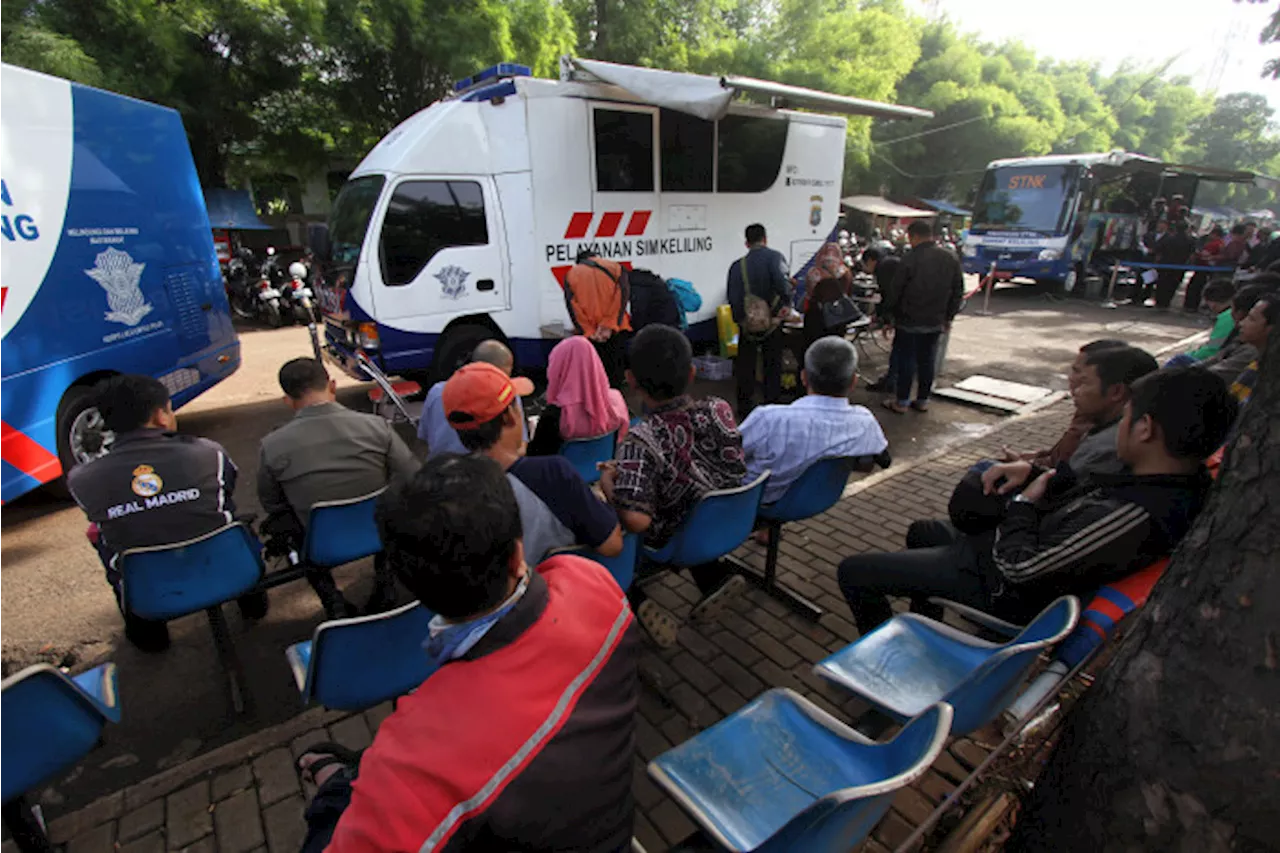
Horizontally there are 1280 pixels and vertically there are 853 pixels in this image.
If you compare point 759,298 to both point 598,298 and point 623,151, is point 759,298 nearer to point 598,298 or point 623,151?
point 598,298

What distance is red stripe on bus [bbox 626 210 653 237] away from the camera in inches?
258

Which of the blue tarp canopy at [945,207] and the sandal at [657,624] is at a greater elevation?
the blue tarp canopy at [945,207]

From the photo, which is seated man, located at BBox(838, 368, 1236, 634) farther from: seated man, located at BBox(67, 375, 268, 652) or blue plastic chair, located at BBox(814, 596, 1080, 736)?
seated man, located at BBox(67, 375, 268, 652)

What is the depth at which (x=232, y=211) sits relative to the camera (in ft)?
50.3

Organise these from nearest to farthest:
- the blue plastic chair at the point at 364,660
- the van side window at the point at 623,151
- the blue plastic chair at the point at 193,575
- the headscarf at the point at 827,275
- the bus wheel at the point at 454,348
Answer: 1. the blue plastic chair at the point at 364,660
2. the blue plastic chair at the point at 193,575
3. the bus wheel at the point at 454,348
4. the headscarf at the point at 827,275
5. the van side window at the point at 623,151

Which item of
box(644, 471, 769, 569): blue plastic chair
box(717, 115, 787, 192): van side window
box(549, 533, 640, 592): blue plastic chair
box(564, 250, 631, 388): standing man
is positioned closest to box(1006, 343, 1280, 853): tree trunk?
box(644, 471, 769, 569): blue plastic chair

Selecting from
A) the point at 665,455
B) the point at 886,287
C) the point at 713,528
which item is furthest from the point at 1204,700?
the point at 886,287

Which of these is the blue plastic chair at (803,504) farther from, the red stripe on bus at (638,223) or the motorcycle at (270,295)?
the motorcycle at (270,295)

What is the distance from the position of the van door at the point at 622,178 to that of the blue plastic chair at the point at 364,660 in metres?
5.06

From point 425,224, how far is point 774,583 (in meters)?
4.46

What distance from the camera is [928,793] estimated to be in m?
2.19

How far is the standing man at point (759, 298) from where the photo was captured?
5688 millimetres

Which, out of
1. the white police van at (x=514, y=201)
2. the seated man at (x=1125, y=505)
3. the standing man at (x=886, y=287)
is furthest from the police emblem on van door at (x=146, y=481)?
the standing man at (x=886, y=287)

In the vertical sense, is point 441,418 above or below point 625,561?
above
